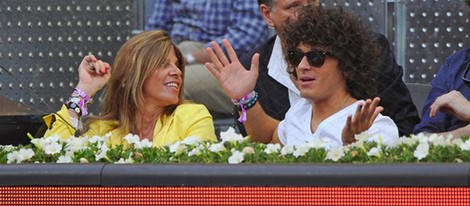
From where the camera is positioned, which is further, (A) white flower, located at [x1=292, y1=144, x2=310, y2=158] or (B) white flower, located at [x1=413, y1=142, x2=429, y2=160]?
(A) white flower, located at [x1=292, y1=144, x2=310, y2=158]

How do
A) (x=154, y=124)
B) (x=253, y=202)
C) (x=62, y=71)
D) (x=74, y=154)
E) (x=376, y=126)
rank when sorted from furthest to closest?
(x=62, y=71), (x=154, y=124), (x=376, y=126), (x=74, y=154), (x=253, y=202)

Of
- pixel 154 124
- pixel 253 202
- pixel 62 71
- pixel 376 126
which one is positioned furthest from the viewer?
pixel 62 71

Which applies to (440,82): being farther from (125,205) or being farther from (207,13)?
(125,205)

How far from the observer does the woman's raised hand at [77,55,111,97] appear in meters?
5.72

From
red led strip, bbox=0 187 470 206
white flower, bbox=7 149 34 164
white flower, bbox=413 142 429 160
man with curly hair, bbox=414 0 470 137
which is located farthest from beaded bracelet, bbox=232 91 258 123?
red led strip, bbox=0 187 470 206

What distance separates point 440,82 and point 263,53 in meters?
0.90

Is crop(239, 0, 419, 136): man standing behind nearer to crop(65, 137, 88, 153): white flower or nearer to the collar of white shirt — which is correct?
the collar of white shirt

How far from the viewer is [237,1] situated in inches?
249

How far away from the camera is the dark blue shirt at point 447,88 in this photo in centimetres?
526

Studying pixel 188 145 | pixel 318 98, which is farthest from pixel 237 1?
pixel 188 145

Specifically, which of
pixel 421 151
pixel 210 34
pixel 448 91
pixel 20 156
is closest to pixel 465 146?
pixel 421 151

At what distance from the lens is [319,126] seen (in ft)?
16.0

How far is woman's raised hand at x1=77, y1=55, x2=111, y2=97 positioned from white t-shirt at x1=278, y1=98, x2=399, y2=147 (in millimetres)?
1064

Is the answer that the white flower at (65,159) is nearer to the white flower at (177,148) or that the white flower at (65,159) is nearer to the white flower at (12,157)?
the white flower at (12,157)
